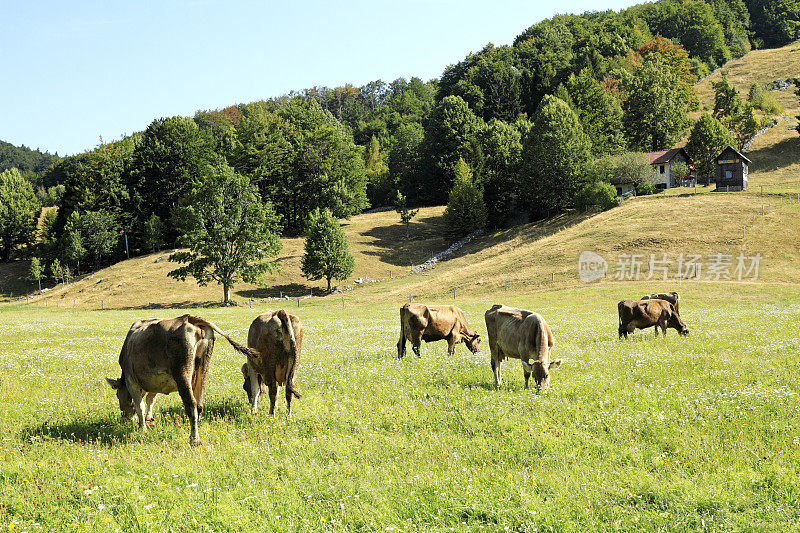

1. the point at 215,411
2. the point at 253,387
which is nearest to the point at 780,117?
the point at 253,387

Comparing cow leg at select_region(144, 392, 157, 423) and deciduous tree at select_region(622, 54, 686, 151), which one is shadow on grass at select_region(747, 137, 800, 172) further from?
cow leg at select_region(144, 392, 157, 423)

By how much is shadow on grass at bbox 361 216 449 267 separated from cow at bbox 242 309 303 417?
7333 cm

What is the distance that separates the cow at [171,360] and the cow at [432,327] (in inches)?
369

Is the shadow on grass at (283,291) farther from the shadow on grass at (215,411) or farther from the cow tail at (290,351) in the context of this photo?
the cow tail at (290,351)

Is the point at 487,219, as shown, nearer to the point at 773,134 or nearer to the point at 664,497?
the point at 773,134

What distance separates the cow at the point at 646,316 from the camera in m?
23.9

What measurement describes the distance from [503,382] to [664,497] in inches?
288

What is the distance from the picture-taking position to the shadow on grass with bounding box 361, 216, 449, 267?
292 feet

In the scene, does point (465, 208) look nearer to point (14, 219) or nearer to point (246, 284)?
point (246, 284)

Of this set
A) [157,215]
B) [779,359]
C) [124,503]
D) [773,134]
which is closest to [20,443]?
[124,503]

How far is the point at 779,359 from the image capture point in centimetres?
1547

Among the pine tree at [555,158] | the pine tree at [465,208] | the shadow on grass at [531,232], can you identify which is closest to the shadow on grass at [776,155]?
the pine tree at [555,158]

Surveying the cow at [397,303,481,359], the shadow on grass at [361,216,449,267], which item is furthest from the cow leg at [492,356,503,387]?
the shadow on grass at [361,216,449,267]

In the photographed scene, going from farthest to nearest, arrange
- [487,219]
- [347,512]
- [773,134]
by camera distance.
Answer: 1. [773,134]
2. [487,219]
3. [347,512]
